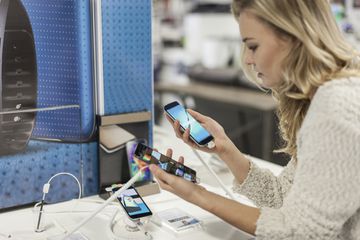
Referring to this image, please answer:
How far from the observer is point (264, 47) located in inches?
39.3

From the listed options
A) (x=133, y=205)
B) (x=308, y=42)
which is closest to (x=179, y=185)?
(x=133, y=205)

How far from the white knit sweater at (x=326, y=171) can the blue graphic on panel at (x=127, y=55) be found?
0.65 metres

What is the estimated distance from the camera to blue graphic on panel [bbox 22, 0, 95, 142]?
133cm

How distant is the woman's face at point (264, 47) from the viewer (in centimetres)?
99

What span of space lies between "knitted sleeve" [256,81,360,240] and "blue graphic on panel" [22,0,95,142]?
713 millimetres

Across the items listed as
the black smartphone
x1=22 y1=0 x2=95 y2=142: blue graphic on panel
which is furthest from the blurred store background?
x1=22 y1=0 x2=95 y2=142: blue graphic on panel

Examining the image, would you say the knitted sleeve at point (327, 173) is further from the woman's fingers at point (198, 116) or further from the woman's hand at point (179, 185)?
the woman's fingers at point (198, 116)

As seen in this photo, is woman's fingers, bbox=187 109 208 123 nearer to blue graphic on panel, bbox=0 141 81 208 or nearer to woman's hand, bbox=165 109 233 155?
woman's hand, bbox=165 109 233 155

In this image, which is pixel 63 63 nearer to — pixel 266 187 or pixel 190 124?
pixel 190 124

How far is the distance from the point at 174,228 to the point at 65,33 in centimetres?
66

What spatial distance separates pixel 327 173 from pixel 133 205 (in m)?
0.51

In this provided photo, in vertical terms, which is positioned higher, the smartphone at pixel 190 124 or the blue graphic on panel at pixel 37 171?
the smartphone at pixel 190 124

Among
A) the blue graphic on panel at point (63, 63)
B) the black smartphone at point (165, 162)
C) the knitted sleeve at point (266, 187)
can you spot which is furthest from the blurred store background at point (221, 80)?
the blue graphic on panel at point (63, 63)

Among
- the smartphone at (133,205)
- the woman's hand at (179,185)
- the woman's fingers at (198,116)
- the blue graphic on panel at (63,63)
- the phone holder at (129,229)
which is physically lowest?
the phone holder at (129,229)
